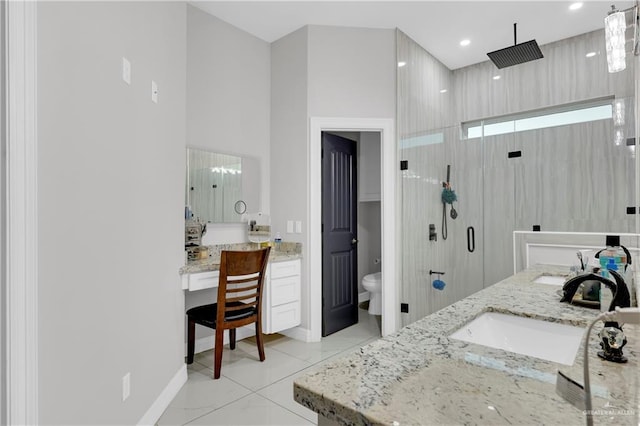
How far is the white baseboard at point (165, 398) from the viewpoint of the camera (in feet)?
6.33

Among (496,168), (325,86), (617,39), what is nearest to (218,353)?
(325,86)

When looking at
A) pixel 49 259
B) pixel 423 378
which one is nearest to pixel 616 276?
pixel 423 378

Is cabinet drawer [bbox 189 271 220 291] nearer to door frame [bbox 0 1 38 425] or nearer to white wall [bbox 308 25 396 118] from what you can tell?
door frame [bbox 0 1 38 425]

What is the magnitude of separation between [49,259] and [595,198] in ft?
13.9

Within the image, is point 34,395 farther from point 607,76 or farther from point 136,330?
point 607,76

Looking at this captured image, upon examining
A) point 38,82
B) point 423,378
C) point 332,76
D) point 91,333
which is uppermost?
point 332,76

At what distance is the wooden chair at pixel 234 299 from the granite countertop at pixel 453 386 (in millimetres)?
1793

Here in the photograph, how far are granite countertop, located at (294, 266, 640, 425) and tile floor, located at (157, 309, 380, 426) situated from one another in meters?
1.48

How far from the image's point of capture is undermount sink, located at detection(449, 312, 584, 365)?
1.12 meters

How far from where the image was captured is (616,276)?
0.98 m

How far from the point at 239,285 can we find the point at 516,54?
3.15 meters

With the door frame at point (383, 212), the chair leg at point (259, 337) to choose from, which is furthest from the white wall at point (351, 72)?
the chair leg at point (259, 337)

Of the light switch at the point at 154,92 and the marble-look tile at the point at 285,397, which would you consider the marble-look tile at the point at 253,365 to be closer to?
the marble-look tile at the point at 285,397

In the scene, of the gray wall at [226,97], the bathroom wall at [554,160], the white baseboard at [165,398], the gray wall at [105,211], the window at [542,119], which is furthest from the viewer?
the window at [542,119]
